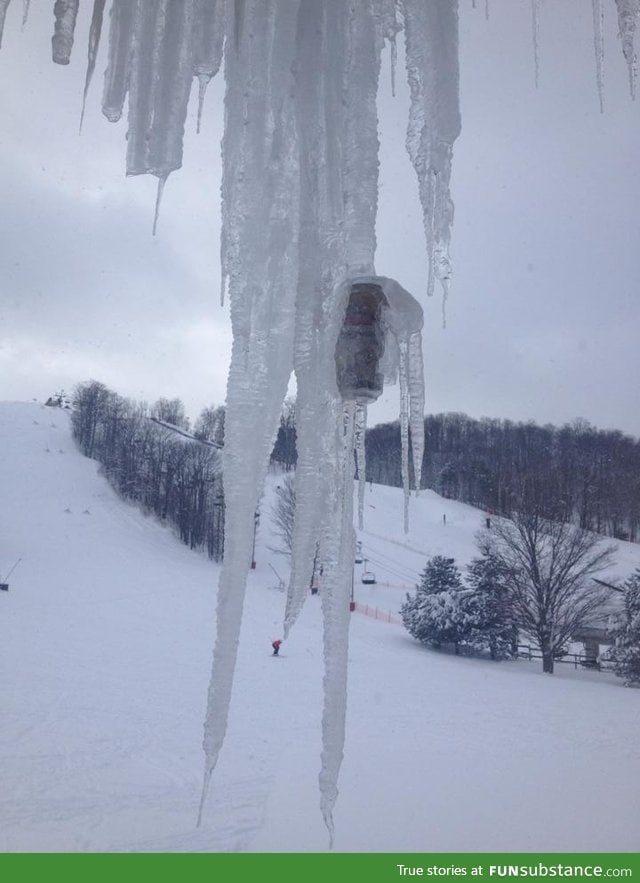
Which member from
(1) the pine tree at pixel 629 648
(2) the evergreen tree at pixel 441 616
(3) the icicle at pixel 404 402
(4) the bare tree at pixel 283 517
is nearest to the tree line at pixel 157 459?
(4) the bare tree at pixel 283 517

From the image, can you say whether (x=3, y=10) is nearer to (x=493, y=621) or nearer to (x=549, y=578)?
(x=493, y=621)

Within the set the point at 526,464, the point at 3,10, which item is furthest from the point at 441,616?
the point at 526,464

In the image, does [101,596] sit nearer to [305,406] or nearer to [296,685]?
[296,685]

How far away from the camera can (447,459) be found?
188 feet

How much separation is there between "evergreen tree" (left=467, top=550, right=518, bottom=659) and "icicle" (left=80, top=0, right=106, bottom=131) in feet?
57.9

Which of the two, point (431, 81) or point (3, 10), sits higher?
point (3, 10)

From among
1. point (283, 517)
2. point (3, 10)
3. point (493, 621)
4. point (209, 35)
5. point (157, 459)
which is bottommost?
point (493, 621)

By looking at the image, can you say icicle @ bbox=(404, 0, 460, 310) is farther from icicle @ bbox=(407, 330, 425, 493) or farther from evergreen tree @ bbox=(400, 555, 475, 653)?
evergreen tree @ bbox=(400, 555, 475, 653)

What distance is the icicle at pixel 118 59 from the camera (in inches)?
109

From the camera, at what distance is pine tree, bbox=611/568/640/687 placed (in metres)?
16.0

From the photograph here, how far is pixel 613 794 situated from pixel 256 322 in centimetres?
675

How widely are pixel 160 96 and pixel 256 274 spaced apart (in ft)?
3.21

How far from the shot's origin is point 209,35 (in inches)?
110

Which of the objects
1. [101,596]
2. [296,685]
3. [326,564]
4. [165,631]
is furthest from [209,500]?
[326,564]
